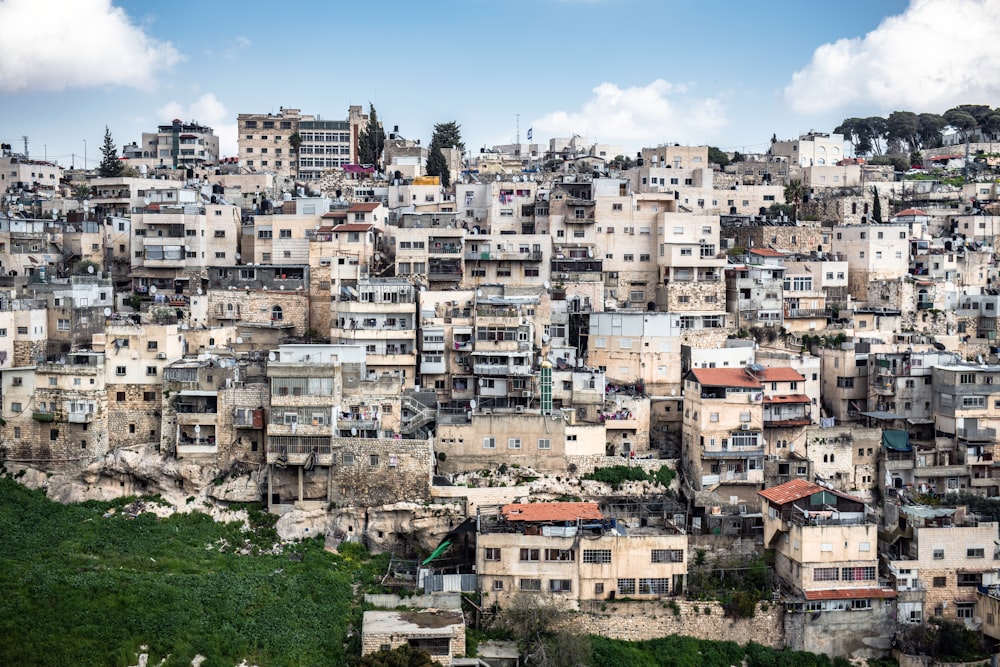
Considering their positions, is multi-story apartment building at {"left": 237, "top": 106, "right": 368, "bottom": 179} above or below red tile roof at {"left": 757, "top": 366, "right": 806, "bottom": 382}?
above

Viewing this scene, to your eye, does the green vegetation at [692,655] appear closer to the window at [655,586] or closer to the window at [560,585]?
the window at [655,586]

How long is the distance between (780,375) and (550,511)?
10767 millimetres

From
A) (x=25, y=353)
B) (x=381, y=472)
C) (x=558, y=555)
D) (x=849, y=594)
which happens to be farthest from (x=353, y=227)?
(x=849, y=594)

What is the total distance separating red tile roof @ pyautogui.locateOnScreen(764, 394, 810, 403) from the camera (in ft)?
133

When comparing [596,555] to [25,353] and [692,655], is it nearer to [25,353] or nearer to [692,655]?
[692,655]

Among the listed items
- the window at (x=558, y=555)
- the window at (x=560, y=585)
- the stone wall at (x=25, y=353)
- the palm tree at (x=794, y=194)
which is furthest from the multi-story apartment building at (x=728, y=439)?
the palm tree at (x=794, y=194)

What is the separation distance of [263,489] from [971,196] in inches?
1855

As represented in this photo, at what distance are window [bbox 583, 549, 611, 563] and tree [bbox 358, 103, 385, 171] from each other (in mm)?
40310

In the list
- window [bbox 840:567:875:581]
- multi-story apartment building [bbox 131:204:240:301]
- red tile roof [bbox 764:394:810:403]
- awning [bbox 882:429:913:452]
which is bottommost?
window [bbox 840:567:875:581]

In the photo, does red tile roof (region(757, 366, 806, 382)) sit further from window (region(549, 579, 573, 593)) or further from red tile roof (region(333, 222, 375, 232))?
red tile roof (region(333, 222, 375, 232))

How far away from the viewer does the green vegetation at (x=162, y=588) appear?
30.8m

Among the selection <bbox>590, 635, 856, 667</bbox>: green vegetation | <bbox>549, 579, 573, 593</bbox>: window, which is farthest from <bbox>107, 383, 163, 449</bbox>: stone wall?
<bbox>590, 635, 856, 667</bbox>: green vegetation

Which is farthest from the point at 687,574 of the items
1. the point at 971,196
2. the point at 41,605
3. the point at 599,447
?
the point at 971,196

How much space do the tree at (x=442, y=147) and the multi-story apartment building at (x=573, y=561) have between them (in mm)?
34116
